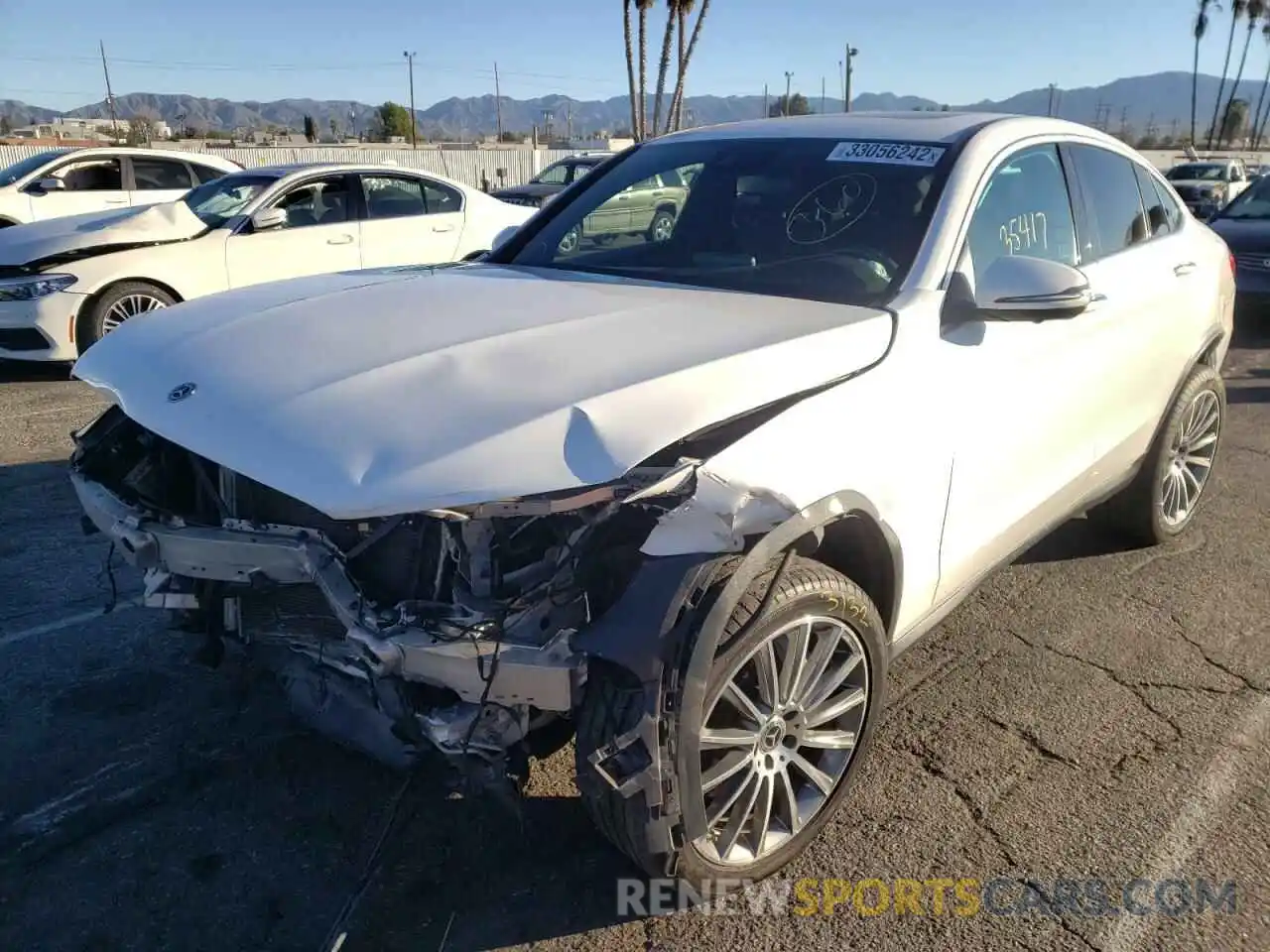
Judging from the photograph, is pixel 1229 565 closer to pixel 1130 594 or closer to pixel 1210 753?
pixel 1130 594

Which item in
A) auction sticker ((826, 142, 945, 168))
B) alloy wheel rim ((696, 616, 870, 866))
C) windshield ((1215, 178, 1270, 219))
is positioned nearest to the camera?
alloy wheel rim ((696, 616, 870, 866))

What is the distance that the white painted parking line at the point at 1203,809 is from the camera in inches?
92.1

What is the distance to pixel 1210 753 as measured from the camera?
3.02 meters

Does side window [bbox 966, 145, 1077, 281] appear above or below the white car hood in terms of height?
above

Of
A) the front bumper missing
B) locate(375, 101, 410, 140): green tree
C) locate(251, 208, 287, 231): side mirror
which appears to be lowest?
the front bumper missing

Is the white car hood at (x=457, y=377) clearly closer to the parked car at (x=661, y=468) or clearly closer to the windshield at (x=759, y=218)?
the parked car at (x=661, y=468)

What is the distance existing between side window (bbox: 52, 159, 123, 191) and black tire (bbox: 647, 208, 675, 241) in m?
9.78

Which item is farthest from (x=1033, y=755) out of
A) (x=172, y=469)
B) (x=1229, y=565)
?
(x=172, y=469)

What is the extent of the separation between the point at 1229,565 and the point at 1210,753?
174 cm

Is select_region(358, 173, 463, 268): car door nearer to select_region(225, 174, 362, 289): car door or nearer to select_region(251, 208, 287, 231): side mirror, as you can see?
select_region(225, 174, 362, 289): car door

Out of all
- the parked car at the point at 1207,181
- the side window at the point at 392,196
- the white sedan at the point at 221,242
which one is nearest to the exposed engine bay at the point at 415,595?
the white sedan at the point at 221,242

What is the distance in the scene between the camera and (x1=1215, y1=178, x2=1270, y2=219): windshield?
427 inches

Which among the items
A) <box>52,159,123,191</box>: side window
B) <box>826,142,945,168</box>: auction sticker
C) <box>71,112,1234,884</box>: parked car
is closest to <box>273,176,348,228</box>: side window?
<box>52,159,123,191</box>: side window

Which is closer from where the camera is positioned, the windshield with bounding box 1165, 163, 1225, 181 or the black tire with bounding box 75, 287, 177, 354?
the black tire with bounding box 75, 287, 177, 354
